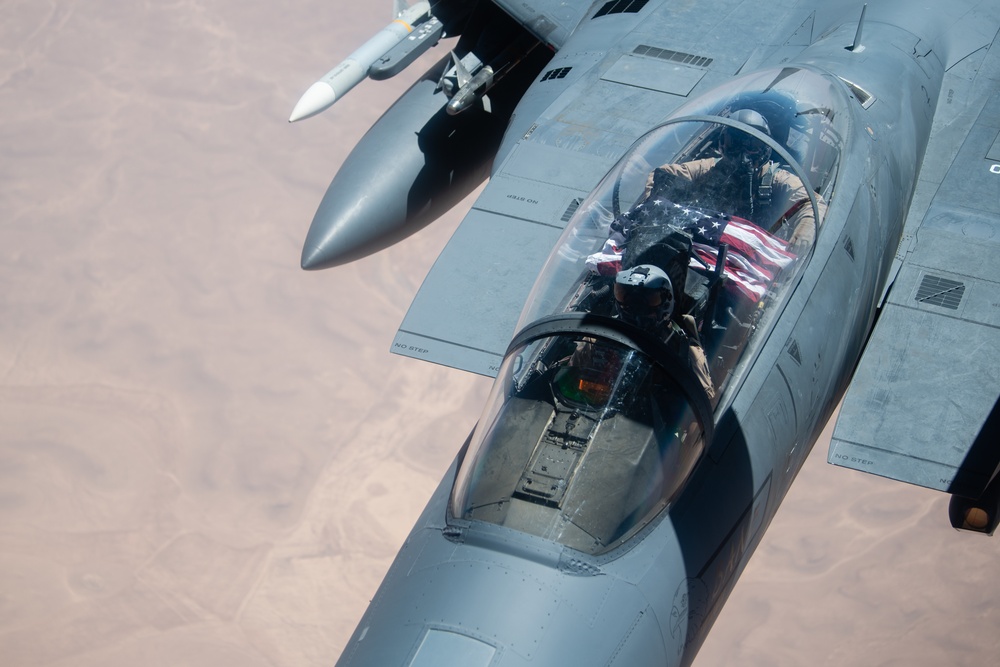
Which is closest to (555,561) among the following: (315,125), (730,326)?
(730,326)

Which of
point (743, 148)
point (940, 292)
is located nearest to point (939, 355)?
point (940, 292)

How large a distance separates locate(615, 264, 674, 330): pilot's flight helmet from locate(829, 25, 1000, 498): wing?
1600mm

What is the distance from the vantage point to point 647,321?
4.34m

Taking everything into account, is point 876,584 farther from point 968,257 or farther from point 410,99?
point 410,99

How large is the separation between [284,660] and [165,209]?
6188 mm

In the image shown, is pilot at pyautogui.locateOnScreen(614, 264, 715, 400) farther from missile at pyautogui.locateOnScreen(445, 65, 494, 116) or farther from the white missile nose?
the white missile nose

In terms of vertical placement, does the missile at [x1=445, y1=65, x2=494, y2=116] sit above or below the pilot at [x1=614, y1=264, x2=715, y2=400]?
below

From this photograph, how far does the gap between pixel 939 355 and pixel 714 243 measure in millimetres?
1837

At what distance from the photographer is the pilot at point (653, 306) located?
4.29 meters

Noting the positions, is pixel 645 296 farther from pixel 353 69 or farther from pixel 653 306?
pixel 353 69

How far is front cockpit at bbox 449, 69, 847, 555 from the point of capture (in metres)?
4.13

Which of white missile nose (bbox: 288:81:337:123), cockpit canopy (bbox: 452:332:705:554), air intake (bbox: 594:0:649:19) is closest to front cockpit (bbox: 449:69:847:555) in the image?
cockpit canopy (bbox: 452:332:705:554)

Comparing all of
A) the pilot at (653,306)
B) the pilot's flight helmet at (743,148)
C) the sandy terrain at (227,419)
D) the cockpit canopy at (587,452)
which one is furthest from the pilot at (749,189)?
the sandy terrain at (227,419)

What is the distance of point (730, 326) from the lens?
15.1ft
